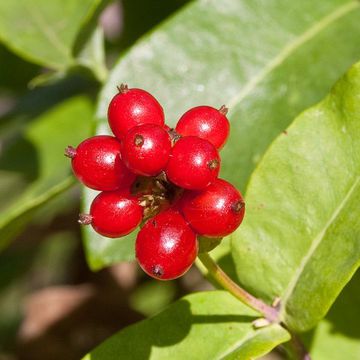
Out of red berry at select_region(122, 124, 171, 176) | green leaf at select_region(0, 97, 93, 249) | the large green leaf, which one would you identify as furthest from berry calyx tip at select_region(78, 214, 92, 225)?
green leaf at select_region(0, 97, 93, 249)

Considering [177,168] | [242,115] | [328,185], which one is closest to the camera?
[177,168]

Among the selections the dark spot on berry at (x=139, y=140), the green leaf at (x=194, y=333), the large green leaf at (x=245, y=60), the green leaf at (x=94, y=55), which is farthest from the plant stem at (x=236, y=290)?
the green leaf at (x=94, y=55)

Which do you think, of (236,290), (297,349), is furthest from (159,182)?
(297,349)

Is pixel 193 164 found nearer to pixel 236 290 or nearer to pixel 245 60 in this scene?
pixel 236 290

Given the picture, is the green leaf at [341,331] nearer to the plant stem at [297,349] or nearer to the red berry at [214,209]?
the plant stem at [297,349]

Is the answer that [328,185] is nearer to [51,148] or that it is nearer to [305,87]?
[305,87]

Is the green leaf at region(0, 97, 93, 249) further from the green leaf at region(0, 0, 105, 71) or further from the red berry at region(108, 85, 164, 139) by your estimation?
the red berry at region(108, 85, 164, 139)

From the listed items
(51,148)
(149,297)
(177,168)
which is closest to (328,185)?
(177,168)
